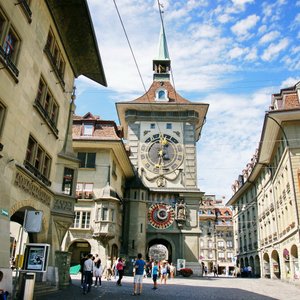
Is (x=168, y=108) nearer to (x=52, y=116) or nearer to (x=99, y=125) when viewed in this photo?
(x=99, y=125)

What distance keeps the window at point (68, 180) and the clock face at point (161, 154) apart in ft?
88.0

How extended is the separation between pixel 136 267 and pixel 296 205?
648 inches

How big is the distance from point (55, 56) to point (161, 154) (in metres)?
28.9

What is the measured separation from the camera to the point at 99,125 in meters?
33.0

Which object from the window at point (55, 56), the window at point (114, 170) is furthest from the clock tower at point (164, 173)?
the window at point (55, 56)

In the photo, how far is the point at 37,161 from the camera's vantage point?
15391 millimetres

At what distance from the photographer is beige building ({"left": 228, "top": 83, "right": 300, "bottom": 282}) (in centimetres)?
2748

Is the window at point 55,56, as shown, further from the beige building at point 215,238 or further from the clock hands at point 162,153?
the beige building at point 215,238

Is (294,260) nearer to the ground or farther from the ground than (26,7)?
nearer to the ground

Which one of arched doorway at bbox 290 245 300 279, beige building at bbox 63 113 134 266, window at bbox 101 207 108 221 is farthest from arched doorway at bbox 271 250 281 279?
window at bbox 101 207 108 221

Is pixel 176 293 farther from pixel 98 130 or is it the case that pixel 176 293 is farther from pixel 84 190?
pixel 98 130

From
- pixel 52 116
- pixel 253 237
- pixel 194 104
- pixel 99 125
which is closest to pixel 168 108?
pixel 194 104

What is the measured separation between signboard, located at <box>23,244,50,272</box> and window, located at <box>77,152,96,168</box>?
20031 millimetres

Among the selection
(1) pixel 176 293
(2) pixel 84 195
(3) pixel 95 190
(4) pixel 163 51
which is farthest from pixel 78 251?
(4) pixel 163 51
